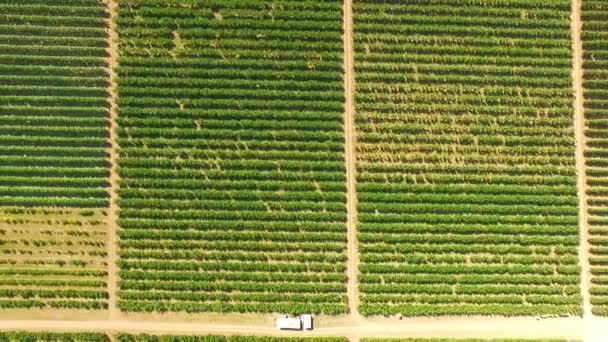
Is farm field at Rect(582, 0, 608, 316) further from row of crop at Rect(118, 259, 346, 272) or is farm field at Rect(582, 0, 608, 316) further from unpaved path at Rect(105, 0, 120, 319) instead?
unpaved path at Rect(105, 0, 120, 319)

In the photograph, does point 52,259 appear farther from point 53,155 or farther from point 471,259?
point 471,259

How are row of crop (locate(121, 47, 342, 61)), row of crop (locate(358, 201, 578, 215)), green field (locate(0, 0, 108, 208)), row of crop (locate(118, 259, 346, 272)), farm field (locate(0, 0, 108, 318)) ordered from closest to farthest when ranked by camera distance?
farm field (locate(0, 0, 108, 318)) < row of crop (locate(118, 259, 346, 272)) < green field (locate(0, 0, 108, 208)) < row of crop (locate(358, 201, 578, 215)) < row of crop (locate(121, 47, 342, 61))

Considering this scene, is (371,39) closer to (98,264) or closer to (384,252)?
(384,252)

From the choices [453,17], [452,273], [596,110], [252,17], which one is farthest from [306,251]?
[596,110]

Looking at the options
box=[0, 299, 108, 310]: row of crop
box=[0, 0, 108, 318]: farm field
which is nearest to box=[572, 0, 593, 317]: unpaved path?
box=[0, 0, 108, 318]: farm field

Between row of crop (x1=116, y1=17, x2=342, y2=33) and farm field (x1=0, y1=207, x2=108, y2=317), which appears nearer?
farm field (x1=0, y1=207, x2=108, y2=317)
